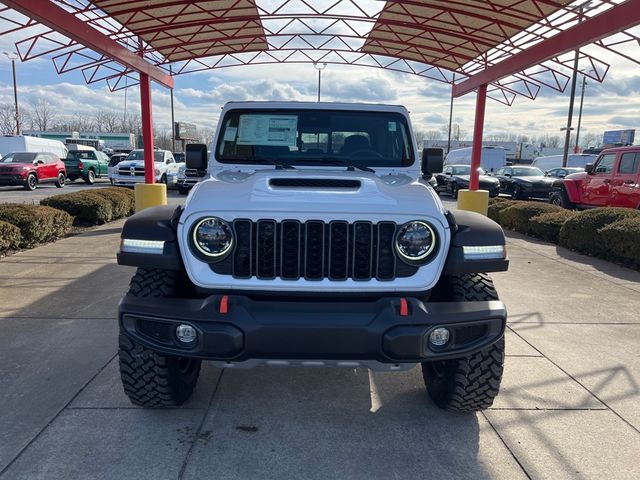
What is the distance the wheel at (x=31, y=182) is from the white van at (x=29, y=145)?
974 cm

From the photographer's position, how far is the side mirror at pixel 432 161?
4.19 m

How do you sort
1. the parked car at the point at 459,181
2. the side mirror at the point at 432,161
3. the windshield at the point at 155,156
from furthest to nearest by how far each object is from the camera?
the windshield at the point at 155,156 → the parked car at the point at 459,181 → the side mirror at the point at 432,161

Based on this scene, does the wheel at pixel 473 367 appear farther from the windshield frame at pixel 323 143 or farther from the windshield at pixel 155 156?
the windshield at pixel 155 156

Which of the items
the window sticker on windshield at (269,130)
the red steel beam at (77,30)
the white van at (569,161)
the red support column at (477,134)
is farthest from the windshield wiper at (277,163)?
the white van at (569,161)

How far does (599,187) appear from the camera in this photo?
11688 mm

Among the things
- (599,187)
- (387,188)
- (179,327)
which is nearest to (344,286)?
(387,188)

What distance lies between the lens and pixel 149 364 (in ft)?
9.25

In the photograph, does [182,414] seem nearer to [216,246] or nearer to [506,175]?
[216,246]

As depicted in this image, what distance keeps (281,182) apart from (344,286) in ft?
2.62

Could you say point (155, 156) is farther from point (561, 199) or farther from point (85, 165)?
point (561, 199)

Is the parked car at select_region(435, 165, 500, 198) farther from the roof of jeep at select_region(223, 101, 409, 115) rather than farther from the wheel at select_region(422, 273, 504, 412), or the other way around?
the wheel at select_region(422, 273, 504, 412)

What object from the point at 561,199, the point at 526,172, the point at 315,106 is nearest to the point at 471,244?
the point at 315,106

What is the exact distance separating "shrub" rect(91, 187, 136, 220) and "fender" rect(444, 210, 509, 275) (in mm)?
10268

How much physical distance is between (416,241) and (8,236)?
6960mm
